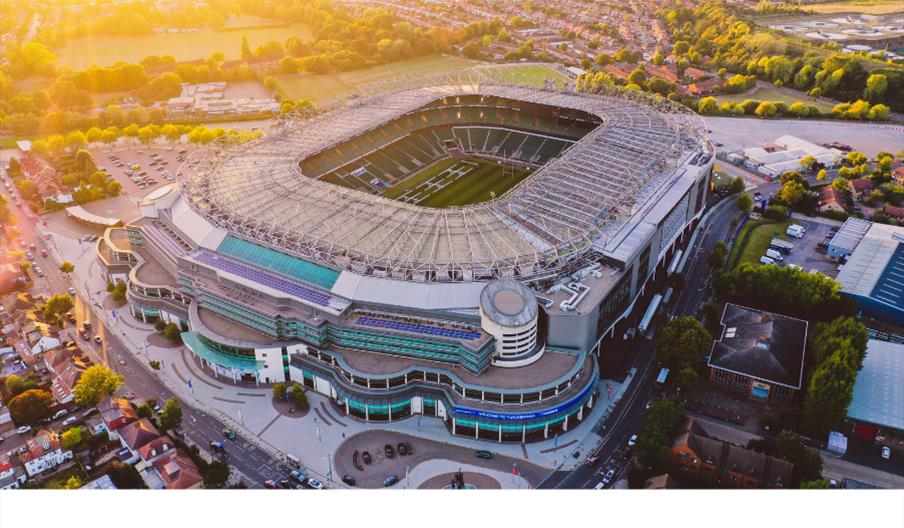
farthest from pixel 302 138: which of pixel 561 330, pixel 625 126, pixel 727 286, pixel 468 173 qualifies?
pixel 727 286

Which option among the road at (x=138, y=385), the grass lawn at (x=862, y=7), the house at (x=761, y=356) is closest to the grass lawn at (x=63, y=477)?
the road at (x=138, y=385)

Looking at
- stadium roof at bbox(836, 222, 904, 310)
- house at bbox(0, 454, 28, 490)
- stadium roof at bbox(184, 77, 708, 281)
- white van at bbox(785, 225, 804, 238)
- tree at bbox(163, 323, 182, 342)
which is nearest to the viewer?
house at bbox(0, 454, 28, 490)

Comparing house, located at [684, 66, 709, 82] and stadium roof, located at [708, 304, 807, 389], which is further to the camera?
house, located at [684, 66, 709, 82]

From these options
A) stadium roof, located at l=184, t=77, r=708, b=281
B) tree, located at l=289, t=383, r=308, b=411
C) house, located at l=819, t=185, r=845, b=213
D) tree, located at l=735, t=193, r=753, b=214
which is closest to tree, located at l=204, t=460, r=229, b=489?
tree, located at l=289, t=383, r=308, b=411

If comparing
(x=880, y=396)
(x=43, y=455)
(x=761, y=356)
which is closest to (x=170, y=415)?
(x=43, y=455)

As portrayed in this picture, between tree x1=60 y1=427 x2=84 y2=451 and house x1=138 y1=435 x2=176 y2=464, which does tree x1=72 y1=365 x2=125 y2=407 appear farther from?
house x1=138 y1=435 x2=176 y2=464

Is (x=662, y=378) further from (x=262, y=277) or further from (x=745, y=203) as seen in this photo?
(x=745, y=203)

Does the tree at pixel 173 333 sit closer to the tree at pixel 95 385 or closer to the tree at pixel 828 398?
the tree at pixel 95 385
